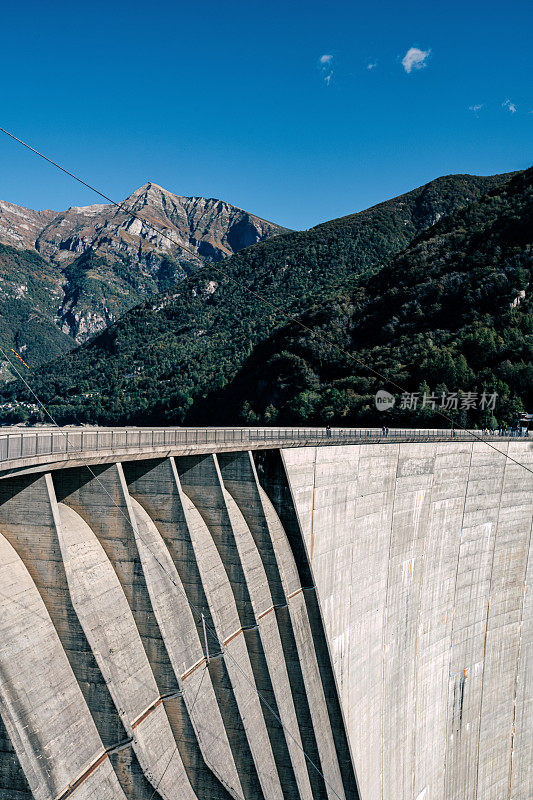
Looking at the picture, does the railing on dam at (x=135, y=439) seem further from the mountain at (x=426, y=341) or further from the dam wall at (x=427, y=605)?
the mountain at (x=426, y=341)

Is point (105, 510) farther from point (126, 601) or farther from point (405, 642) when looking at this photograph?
point (405, 642)

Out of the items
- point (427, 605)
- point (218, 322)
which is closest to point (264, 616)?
point (427, 605)

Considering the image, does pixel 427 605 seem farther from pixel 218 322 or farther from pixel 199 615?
pixel 218 322

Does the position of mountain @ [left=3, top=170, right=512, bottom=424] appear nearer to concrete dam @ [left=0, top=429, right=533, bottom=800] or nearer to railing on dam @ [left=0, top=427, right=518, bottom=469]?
concrete dam @ [left=0, top=429, right=533, bottom=800]

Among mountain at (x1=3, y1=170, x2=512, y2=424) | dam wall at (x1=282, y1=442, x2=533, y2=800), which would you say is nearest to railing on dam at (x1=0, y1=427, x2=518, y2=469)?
dam wall at (x1=282, y1=442, x2=533, y2=800)

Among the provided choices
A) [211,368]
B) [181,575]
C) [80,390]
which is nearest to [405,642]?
[181,575]

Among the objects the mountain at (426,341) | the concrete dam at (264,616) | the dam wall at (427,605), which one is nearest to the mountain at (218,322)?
the mountain at (426,341)
